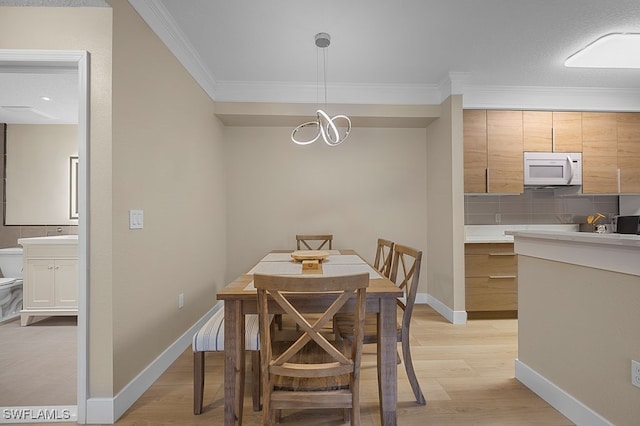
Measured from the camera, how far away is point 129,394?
5.85ft

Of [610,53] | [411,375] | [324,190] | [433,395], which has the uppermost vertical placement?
[610,53]

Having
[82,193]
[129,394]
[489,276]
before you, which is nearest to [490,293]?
[489,276]

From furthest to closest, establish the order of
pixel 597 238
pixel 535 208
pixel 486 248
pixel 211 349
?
pixel 535 208 → pixel 486 248 → pixel 211 349 → pixel 597 238

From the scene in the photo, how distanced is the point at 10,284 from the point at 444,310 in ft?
14.7

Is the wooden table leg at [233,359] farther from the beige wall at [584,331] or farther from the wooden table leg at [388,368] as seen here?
the beige wall at [584,331]

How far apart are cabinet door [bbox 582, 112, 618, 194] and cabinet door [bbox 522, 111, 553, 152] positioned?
41 cm

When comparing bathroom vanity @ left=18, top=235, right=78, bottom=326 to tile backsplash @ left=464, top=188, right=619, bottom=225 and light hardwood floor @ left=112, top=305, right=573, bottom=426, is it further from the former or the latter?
tile backsplash @ left=464, top=188, right=619, bottom=225

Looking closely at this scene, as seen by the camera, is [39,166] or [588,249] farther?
[39,166]

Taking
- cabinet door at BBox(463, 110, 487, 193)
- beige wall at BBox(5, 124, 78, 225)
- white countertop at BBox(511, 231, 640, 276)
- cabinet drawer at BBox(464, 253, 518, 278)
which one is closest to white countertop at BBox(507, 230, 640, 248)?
white countertop at BBox(511, 231, 640, 276)

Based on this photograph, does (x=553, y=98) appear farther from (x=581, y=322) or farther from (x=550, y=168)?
(x=581, y=322)

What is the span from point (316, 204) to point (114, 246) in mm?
2436

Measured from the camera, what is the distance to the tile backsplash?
376 centimetres

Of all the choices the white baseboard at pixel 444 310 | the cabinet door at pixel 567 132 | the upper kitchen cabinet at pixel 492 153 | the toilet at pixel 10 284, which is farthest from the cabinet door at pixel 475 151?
the toilet at pixel 10 284

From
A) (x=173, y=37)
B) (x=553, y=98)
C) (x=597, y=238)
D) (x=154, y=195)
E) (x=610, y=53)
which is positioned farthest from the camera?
(x=553, y=98)
